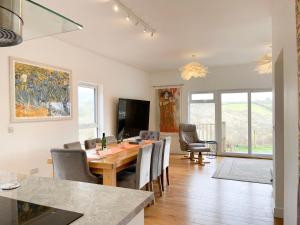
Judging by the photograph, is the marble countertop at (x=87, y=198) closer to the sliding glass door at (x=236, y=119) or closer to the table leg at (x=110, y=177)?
the table leg at (x=110, y=177)

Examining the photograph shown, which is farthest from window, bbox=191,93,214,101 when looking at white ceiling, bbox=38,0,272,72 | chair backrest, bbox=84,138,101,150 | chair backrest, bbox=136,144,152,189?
chair backrest, bbox=136,144,152,189

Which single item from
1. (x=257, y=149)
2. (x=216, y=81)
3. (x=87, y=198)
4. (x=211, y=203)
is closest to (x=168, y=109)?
(x=216, y=81)

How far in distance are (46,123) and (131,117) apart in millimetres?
2712

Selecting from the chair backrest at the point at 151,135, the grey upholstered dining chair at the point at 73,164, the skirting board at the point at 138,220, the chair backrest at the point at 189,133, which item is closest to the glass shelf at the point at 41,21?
the skirting board at the point at 138,220

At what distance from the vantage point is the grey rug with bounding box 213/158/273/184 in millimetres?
4363

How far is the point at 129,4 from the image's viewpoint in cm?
284

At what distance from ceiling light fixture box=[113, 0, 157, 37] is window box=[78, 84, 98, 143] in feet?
6.87

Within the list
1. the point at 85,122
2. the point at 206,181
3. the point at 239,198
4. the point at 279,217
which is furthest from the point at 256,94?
the point at 85,122

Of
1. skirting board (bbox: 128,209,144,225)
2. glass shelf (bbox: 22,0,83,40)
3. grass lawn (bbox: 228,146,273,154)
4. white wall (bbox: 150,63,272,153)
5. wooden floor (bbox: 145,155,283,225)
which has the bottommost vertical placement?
wooden floor (bbox: 145,155,283,225)

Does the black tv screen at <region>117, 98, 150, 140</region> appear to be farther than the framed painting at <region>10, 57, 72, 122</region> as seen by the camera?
Yes

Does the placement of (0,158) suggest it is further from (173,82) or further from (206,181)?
(173,82)

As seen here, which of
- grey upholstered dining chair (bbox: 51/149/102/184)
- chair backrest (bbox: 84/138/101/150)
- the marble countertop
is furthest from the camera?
chair backrest (bbox: 84/138/101/150)

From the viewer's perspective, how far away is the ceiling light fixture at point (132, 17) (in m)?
2.82

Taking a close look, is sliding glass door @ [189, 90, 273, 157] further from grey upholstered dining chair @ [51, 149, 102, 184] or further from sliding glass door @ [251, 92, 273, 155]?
grey upholstered dining chair @ [51, 149, 102, 184]
